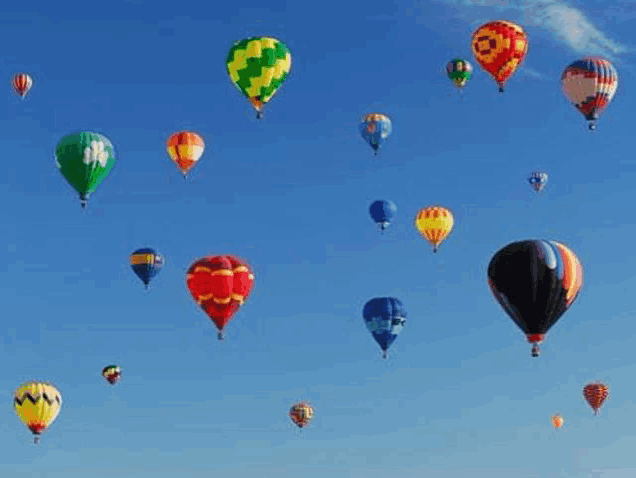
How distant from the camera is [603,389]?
103 metres

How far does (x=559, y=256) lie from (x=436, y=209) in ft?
128

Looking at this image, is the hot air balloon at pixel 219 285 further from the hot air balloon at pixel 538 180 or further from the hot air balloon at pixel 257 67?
the hot air balloon at pixel 538 180

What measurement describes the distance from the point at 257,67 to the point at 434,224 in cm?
2248

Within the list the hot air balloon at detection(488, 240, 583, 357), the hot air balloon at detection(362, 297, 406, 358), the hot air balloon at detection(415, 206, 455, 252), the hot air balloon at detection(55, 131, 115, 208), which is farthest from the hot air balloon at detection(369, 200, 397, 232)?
the hot air balloon at detection(488, 240, 583, 357)

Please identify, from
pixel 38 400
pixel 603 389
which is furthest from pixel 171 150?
pixel 603 389

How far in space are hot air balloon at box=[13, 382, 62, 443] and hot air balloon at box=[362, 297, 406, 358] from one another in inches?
788

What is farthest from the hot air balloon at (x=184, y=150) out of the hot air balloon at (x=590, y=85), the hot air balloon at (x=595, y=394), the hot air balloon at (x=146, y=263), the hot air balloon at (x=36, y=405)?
the hot air balloon at (x=595, y=394)

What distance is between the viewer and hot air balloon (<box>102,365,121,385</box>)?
10738 centimetres

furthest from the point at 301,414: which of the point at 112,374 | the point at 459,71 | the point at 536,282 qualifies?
the point at 536,282

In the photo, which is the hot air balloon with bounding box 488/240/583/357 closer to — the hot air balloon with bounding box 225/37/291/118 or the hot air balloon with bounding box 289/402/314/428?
the hot air balloon with bounding box 225/37/291/118

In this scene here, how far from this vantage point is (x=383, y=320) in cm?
8319

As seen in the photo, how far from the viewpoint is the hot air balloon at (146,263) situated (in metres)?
93.2

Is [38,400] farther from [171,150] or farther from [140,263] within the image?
[171,150]

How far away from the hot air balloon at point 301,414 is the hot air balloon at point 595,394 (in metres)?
20.0
